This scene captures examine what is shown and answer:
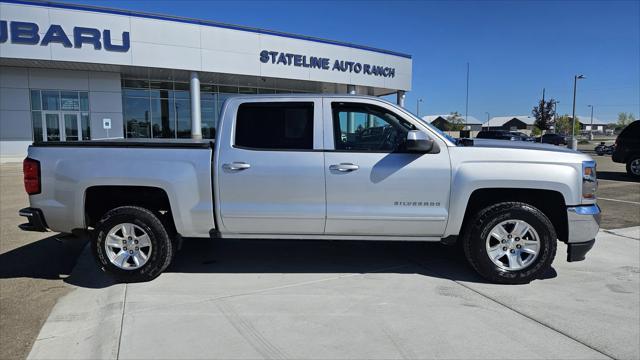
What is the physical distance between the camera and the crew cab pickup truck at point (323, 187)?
14.6ft

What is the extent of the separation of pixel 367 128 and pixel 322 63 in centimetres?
2606

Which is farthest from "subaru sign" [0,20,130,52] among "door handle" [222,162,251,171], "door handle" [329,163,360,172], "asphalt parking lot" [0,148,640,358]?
"door handle" [329,163,360,172]

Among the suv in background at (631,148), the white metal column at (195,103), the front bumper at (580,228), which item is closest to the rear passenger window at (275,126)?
the front bumper at (580,228)

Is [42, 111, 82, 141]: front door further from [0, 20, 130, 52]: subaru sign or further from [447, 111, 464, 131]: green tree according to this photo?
[447, 111, 464, 131]: green tree

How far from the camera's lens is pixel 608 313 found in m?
3.94

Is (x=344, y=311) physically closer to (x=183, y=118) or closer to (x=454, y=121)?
(x=183, y=118)

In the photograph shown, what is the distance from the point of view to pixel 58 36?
2247 centimetres

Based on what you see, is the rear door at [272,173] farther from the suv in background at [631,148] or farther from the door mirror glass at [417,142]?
the suv in background at [631,148]

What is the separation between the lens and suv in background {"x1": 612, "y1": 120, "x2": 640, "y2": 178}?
14898 mm

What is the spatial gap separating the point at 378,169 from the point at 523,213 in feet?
4.94

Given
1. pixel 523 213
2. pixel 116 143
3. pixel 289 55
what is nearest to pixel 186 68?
pixel 289 55

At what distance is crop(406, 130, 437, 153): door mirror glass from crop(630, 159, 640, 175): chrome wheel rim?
1419 cm

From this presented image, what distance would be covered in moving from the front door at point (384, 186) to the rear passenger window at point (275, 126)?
0.75 ft

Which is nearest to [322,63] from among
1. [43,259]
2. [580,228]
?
[43,259]
